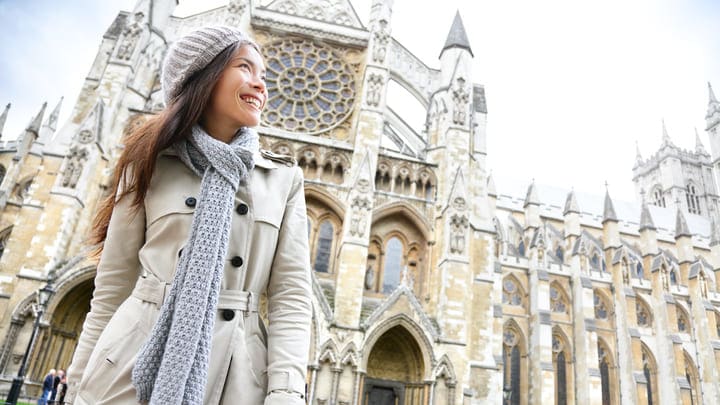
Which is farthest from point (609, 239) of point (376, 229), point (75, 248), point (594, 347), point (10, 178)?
point (10, 178)

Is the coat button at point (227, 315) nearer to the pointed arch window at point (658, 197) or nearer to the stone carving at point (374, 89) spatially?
the stone carving at point (374, 89)

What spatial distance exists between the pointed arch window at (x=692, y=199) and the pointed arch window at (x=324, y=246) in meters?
48.5

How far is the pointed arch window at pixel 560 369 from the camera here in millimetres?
29156

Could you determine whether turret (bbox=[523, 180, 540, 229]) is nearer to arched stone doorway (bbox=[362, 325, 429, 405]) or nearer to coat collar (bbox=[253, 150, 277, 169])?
arched stone doorway (bbox=[362, 325, 429, 405])

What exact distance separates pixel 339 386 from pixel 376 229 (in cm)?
566

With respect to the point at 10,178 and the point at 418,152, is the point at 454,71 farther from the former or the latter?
the point at 10,178

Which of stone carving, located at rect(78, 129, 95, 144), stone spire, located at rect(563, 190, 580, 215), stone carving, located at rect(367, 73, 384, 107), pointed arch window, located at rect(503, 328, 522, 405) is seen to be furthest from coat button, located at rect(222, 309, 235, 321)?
stone spire, located at rect(563, 190, 580, 215)

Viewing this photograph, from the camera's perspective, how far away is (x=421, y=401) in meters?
14.4

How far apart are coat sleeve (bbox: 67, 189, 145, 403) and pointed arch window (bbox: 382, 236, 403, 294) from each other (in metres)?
15.3

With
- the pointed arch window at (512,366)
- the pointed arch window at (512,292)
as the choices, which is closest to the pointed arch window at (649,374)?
the pointed arch window at (512,366)

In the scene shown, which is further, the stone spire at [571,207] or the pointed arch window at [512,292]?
the stone spire at [571,207]

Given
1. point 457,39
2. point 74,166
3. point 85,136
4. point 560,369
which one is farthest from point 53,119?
point 560,369

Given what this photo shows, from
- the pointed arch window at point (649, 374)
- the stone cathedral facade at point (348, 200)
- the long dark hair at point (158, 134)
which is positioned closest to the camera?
the long dark hair at point (158, 134)

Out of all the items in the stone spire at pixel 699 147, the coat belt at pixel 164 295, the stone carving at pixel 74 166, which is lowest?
the coat belt at pixel 164 295
